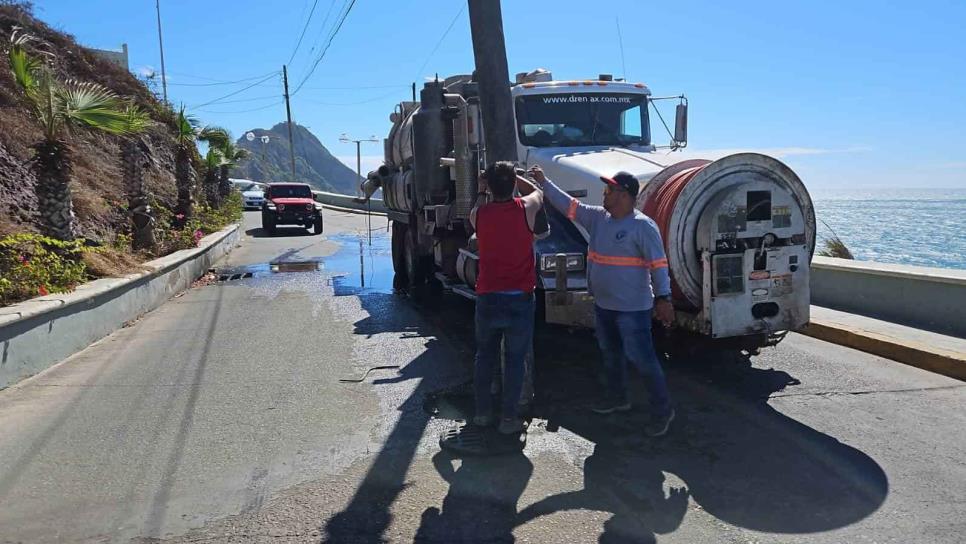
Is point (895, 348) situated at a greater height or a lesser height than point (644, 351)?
lesser

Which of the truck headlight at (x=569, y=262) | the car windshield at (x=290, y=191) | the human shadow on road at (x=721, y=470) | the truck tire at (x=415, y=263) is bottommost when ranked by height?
the human shadow on road at (x=721, y=470)

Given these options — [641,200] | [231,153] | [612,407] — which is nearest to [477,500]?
[612,407]

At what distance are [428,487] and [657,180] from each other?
3.29 metres

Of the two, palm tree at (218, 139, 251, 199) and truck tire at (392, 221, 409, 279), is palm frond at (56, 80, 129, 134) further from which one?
palm tree at (218, 139, 251, 199)

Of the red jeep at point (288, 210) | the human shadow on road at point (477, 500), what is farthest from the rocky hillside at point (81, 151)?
the human shadow on road at point (477, 500)

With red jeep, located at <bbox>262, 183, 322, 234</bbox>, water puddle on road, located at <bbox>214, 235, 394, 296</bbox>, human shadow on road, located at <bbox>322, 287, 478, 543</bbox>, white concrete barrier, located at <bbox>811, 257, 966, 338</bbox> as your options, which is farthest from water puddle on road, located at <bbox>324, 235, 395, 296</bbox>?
white concrete barrier, located at <bbox>811, 257, 966, 338</bbox>

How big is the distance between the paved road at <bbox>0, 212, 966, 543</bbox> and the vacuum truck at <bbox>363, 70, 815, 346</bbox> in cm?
80

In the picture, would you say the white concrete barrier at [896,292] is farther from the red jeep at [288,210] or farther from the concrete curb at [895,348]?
the red jeep at [288,210]

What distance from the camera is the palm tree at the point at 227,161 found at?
26953mm

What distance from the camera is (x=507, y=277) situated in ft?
15.3

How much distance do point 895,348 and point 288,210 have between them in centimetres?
2192

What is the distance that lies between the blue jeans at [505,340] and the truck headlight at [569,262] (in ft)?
4.60

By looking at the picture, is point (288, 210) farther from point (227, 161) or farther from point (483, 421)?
point (483, 421)

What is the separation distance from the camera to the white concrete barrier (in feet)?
24.3
